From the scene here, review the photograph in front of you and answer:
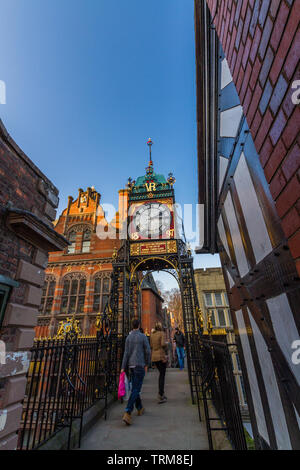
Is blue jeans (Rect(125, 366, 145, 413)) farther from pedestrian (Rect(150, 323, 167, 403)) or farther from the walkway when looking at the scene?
pedestrian (Rect(150, 323, 167, 403))

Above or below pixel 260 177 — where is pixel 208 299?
above

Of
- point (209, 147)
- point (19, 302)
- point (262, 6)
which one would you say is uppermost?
Result: point (209, 147)

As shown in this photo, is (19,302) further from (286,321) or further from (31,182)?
(286,321)

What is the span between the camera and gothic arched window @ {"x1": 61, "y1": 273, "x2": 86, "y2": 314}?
1585cm

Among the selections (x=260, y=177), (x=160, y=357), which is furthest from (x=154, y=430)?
(x=260, y=177)

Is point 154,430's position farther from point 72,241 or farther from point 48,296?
point 72,241

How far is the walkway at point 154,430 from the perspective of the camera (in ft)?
11.8

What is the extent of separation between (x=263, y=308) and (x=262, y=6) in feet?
8.86

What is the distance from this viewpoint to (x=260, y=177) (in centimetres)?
226

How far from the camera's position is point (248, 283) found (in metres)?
2.94

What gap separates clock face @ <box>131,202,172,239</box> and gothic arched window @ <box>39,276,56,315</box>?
994cm

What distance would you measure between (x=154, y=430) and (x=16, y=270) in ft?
13.0
